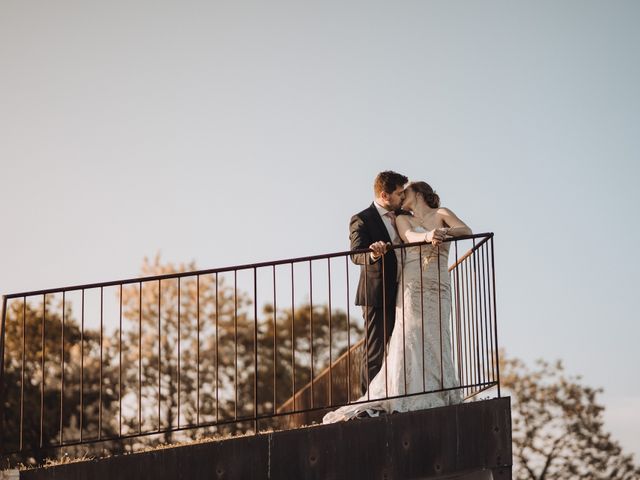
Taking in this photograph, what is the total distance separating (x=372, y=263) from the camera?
33.3 feet

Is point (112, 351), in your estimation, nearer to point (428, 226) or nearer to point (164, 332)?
point (164, 332)

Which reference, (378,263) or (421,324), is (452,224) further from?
(421,324)

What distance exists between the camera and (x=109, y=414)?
27672 mm

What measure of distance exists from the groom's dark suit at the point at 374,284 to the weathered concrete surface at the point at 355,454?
3.38ft

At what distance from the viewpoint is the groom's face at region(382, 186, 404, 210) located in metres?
10.3

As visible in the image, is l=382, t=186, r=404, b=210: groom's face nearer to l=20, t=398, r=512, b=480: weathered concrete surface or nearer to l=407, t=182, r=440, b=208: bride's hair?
l=407, t=182, r=440, b=208: bride's hair

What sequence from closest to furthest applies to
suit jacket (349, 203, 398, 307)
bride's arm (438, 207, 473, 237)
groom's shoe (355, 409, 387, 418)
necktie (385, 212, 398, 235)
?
groom's shoe (355, 409, 387, 418)
bride's arm (438, 207, 473, 237)
suit jacket (349, 203, 398, 307)
necktie (385, 212, 398, 235)

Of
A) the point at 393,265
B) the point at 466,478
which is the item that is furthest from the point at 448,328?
the point at 466,478

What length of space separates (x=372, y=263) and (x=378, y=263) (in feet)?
0.22

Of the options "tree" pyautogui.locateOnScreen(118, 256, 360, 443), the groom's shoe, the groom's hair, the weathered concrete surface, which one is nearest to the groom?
the groom's hair

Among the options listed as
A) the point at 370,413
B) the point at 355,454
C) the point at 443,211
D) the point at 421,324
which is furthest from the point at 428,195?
the point at 355,454

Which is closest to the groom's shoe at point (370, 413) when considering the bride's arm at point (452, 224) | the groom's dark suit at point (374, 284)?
the groom's dark suit at point (374, 284)

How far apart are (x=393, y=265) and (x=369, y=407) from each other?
1.45 metres

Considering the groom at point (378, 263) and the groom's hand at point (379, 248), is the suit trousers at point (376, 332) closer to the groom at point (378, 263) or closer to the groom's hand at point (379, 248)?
the groom at point (378, 263)
